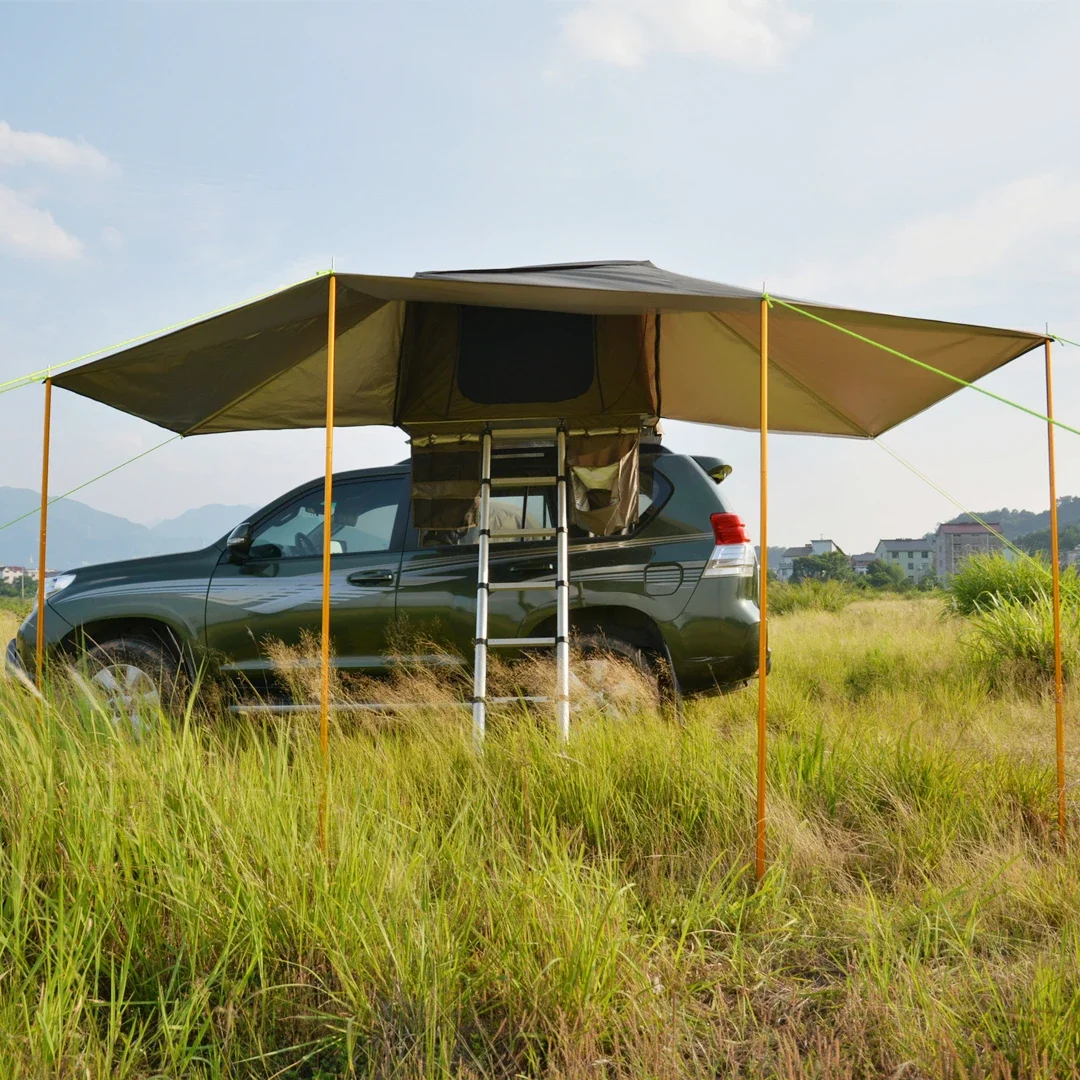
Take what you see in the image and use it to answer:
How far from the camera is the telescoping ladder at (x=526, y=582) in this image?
4.67 meters

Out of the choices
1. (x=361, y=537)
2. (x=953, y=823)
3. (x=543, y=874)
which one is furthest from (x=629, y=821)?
(x=361, y=537)

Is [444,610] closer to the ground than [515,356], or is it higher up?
closer to the ground

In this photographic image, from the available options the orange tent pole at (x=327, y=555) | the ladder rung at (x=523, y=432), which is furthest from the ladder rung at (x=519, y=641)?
the orange tent pole at (x=327, y=555)

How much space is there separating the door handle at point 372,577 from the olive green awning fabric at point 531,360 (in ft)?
3.16

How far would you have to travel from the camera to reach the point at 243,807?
274 centimetres

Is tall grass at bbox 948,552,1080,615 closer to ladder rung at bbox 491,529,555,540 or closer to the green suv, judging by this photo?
the green suv

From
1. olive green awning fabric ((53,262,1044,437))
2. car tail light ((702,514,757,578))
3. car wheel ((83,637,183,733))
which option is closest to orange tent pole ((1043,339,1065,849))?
olive green awning fabric ((53,262,1044,437))

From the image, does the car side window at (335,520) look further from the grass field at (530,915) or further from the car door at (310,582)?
the grass field at (530,915)

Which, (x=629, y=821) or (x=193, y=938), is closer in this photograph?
(x=193, y=938)

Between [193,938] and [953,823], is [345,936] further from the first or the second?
[953,823]

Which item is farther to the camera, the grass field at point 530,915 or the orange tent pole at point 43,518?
the orange tent pole at point 43,518

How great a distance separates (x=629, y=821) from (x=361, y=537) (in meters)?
2.81

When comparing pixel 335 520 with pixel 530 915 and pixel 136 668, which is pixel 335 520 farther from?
pixel 530 915

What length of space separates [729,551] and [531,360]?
1674 mm
